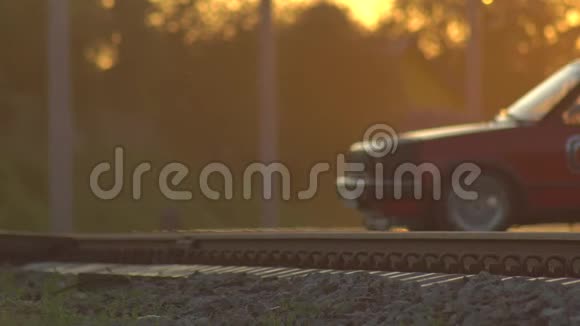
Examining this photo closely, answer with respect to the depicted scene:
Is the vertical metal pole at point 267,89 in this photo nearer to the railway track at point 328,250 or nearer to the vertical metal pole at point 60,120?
the vertical metal pole at point 60,120

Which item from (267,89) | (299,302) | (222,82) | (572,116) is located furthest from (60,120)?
(222,82)

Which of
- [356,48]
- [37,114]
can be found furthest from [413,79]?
[37,114]

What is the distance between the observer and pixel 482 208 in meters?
14.5

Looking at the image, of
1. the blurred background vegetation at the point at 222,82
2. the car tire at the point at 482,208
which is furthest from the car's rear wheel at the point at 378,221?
the blurred background vegetation at the point at 222,82

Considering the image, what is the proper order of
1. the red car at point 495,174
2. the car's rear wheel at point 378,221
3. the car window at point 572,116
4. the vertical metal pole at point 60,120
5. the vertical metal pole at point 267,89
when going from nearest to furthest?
the red car at point 495,174, the car window at point 572,116, the car's rear wheel at point 378,221, the vertical metal pole at point 60,120, the vertical metal pole at point 267,89

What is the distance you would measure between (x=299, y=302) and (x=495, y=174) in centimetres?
624

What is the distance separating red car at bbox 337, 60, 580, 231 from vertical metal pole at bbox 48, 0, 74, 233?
7.74m

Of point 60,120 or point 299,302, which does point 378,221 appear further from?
point 60,120

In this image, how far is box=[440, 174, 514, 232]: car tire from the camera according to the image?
14414 mm

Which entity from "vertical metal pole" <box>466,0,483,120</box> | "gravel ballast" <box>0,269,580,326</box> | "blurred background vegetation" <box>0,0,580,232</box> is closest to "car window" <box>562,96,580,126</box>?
"gravel ballast" <box>0,269,580,326</box>

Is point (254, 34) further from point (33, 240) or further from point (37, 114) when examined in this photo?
point (33, 240)

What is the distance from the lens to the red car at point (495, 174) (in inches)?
565

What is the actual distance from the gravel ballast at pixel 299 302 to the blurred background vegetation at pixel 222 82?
21691 millimetres

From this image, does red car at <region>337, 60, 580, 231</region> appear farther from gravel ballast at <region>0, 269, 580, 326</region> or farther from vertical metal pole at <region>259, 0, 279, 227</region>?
vertical metal pole at <region>259, 0, 279, 227</region>
